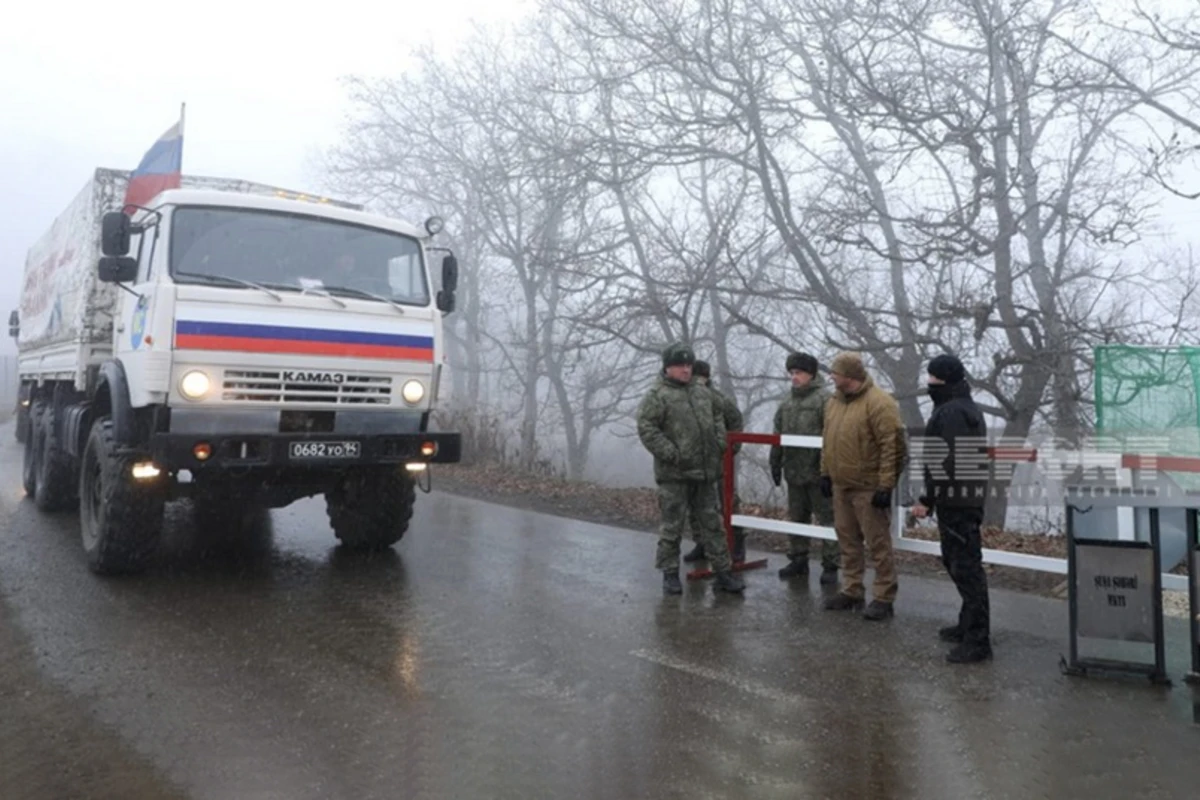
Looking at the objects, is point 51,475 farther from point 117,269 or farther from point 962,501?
point 962,501

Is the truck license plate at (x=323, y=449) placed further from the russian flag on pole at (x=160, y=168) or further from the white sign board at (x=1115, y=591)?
the white sign board at (x=1115, y=591)

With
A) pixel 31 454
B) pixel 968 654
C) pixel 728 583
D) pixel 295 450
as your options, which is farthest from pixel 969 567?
pixel 31 454

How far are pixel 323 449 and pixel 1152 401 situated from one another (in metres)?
5.86

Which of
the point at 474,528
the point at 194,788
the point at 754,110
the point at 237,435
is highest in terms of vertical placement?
the point at 754,110

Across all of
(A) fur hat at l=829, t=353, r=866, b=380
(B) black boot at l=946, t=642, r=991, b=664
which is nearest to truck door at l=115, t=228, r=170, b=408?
(A) fur hat at l=829, t=353, r=866, b=380

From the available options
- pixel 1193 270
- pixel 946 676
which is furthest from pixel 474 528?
pixel 1193 270

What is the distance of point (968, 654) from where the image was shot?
5496 millimetres

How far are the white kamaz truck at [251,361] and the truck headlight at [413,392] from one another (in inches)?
0.4

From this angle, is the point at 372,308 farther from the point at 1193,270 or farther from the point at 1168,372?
the point at 1193,270

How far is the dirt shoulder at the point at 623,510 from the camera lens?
7605 mm

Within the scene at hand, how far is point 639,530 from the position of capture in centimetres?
1026

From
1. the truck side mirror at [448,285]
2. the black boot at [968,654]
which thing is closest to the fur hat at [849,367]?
the black boot at [968,654]

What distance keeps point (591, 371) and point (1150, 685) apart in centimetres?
1862

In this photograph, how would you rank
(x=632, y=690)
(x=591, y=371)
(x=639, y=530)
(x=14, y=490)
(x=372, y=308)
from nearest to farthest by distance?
(x=632, y=690) → (x=372, y=308) → (x=639, y=530) → (x=14, y=490) → (x=591, y=371)
